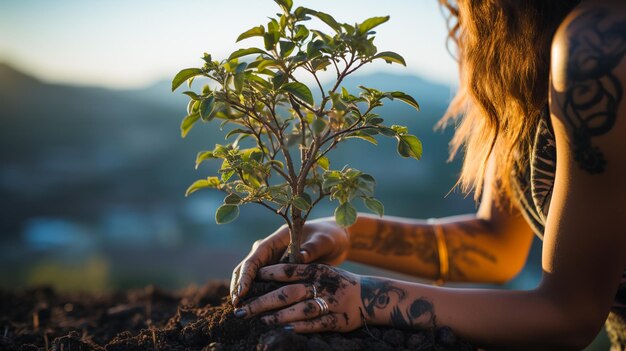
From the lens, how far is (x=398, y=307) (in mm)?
1745

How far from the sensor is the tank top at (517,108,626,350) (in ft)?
6.29

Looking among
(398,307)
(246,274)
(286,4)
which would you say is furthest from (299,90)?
(398,307)

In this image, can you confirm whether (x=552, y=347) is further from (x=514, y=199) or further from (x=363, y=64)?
(x=363, y=64)

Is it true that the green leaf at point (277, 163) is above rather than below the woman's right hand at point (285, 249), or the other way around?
above

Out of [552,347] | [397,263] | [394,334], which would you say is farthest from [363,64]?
[397,263]

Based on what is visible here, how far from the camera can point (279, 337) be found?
1.52 metres

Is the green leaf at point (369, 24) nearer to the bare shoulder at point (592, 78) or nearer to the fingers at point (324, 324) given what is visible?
the bare shoulder at point (592, 78)

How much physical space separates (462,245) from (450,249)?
6 centimetres

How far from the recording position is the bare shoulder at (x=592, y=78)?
1.58 m

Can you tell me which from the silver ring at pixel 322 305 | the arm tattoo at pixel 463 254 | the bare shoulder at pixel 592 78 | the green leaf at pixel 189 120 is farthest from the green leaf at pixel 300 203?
the arm tattoo at pixel 463 254

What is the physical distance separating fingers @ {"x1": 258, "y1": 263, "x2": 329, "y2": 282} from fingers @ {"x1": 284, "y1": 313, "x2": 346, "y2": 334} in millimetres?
132

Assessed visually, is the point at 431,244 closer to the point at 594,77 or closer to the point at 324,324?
the point at 324,324

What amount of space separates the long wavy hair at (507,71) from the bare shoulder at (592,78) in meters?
0.26

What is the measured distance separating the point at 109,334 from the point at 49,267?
353cm
